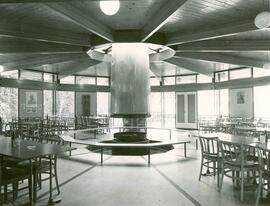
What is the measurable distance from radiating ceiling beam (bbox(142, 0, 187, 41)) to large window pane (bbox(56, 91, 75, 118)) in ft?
28.5

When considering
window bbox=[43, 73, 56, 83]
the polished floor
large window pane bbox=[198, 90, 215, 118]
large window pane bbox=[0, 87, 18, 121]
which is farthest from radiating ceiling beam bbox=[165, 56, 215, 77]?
large window pane bbox=[0, 87, 18, 121]

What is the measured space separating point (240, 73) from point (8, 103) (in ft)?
38.0

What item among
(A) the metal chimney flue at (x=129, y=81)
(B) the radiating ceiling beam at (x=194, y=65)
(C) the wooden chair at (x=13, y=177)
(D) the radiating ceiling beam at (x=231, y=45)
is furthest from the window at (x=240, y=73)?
(C) the wooden chair at (x=13, y=177)

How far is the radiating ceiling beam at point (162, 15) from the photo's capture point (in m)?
4.69

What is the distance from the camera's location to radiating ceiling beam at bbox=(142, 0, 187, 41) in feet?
15.4

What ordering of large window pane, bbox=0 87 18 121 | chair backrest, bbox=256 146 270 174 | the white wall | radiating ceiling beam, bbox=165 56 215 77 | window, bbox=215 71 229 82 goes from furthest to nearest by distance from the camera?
window, bbox=215 71 229 82 → the white wall → large window pane, bbox=0 87 18 121 → radiating ceiling beam, bbox=165 56 215 77 → chair backrest, bbox=256 146 270 174

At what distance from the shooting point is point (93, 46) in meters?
7.59

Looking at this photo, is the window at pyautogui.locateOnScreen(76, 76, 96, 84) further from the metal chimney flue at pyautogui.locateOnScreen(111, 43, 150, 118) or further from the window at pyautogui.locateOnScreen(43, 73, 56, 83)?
the metal chimney flue at pyautogui.locateOnScreen(111, 43, 150, 118)

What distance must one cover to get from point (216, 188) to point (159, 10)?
3.92 meters

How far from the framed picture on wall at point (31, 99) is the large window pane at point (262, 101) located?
10973 mm

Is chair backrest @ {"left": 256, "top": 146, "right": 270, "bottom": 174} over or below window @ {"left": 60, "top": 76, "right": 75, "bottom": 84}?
below

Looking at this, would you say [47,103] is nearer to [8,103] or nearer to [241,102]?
[8,103]

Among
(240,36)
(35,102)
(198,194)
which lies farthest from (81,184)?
(35,102)

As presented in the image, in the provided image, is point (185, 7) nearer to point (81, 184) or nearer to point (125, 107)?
point (125, 107)
